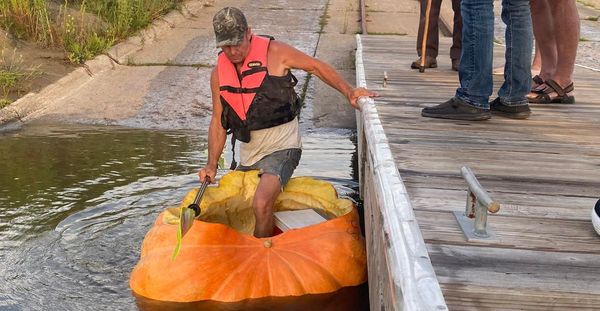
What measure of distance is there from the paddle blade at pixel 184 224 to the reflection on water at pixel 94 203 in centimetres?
40

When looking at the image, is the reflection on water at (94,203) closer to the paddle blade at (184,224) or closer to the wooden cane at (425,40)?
the paddle blade at (184,224)

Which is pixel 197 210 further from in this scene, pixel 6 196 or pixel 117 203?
pixel 6 196

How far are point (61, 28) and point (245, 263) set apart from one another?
304 inches

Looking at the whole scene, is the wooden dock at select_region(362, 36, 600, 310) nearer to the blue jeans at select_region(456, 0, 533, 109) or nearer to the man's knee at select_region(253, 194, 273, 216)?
the blue jeans at select_region(456, 0, 533, 109)

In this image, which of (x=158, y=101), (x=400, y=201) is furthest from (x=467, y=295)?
(x=158, y=101)

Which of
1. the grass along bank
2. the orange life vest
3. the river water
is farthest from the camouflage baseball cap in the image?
the grass along bank

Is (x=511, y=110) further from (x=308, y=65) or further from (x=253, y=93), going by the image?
(x=253, y=93)

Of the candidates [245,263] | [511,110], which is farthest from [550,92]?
[245,263]

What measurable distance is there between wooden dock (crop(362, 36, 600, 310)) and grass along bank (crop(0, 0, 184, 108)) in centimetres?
543

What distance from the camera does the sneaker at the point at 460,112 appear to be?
485cm

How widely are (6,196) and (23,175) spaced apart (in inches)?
21.2

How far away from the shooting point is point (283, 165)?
5.16 m

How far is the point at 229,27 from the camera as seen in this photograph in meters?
4.80

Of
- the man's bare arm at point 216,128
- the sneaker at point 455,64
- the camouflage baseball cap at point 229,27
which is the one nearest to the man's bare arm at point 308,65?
the camouflage baseball cap at point 229,27
